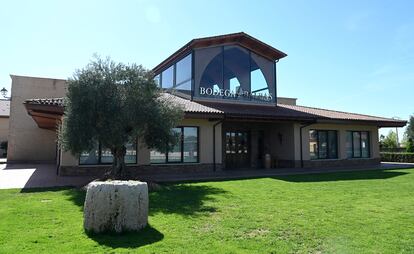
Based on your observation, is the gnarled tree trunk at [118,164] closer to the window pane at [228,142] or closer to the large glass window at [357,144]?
the window pane at [228,142]

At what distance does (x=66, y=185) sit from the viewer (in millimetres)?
12359

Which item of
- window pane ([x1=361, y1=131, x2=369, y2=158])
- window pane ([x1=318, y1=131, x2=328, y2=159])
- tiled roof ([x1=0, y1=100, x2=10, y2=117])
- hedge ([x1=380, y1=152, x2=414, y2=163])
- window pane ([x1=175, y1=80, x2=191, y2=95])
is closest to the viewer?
window pane ([x1=175, y1=80, x2=191, y2=95])

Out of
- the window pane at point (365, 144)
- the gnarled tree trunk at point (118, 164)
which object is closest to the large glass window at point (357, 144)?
the window pane at point (365, 144)

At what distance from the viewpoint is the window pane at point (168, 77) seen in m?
22.5

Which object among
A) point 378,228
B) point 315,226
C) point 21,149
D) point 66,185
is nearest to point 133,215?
point 315,226

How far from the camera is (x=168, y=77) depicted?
23109 mm

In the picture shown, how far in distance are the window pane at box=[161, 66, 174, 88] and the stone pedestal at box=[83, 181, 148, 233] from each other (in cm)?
1681

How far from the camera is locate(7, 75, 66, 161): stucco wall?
87.4 feet

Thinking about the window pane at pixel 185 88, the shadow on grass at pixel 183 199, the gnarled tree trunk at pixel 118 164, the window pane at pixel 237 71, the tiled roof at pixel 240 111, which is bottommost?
the shadow on grass at pixel 183 199

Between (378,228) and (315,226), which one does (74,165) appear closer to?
(315,226)

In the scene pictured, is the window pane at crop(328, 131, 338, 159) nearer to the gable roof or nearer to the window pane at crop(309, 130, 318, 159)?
the window pane at crop(309, 130, 318, 159)

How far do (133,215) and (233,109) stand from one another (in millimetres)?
13306

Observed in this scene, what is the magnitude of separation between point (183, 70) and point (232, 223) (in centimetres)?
1521

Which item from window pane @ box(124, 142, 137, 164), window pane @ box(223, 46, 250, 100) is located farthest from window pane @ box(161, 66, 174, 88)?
window pane @ box(124, 142, 137, 164)
